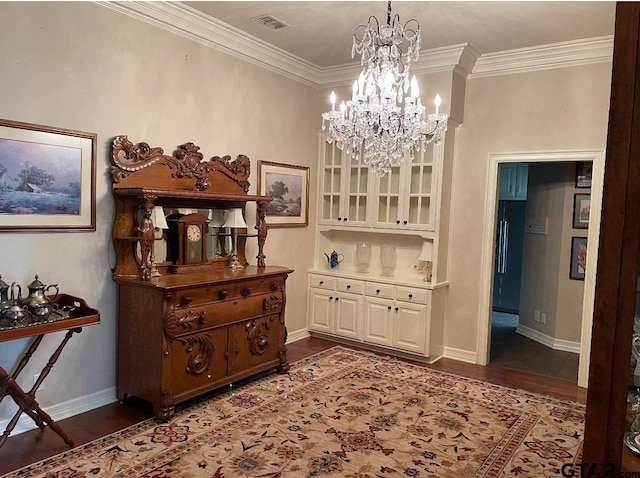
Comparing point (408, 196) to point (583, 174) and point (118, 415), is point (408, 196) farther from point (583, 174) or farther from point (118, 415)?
point (118, 415)

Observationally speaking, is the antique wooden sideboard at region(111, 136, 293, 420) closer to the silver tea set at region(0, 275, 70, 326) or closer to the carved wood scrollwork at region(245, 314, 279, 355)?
the carved wood scrollwork at region(245, 314, 279, 355)

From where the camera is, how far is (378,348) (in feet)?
17.1

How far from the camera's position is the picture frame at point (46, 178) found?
304cm

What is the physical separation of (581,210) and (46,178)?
507 cm

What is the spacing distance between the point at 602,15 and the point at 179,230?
3.59 meters

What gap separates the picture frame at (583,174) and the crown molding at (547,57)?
1.33 m

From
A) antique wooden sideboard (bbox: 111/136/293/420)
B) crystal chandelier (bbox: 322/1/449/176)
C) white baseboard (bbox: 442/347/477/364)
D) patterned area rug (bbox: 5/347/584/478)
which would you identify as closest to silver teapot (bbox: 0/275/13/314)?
antique wooden sideboard (bbox: 111/136/293/420)

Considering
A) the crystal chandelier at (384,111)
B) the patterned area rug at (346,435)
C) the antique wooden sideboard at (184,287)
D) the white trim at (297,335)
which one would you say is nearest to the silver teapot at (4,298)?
the antique wooden sideboard at (184,287)

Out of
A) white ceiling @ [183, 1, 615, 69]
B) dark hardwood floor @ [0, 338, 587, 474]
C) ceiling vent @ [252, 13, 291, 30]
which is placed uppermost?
white ceiling @ [183, 1, 615, 69]

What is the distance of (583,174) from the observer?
5.35m

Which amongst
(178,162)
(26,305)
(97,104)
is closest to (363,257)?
(178,162)

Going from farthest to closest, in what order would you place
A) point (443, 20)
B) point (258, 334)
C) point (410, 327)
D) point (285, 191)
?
point (285, 191) → point (410, 327) → point (258, 334) → point (443, 20)

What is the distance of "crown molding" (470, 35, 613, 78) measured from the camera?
423 cm

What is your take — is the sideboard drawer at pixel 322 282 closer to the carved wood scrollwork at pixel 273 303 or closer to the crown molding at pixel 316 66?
the carved wood scrollwork at pixel 273 303
